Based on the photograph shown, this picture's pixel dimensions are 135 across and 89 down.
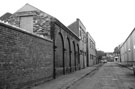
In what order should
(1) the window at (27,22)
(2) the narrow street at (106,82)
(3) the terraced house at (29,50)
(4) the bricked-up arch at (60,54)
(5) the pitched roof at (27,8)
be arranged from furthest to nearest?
(5) the pitched roof at (27,8) < (4) the bricked-up arch at (60,54) < (1) the window at (27,22) < (2) the narrow street at (106,82) < (3) the terraced house at (29,50)

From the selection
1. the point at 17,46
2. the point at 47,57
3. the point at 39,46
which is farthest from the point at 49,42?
the point at 17,46

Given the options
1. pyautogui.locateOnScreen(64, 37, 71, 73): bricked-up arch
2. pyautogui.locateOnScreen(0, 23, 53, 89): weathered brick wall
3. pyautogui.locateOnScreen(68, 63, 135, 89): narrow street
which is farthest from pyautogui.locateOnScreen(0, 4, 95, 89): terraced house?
pyautogui.locateOnScreen(68, 63, 135, 89): narrow street

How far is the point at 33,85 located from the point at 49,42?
15.0ft

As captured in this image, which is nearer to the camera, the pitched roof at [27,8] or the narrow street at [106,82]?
the narrow street at [106,82]

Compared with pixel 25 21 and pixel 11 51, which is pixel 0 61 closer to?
pixel 11 51

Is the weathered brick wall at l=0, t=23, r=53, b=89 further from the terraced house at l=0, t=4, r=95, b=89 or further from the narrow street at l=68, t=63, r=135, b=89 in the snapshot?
the narrow street at l=68, t=63, r=135, b=89

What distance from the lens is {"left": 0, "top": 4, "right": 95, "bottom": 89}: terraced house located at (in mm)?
8711

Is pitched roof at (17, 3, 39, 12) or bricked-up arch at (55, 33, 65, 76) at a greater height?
pitched roof at (17, 3, 39, 12)

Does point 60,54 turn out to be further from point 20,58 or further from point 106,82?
point 20,58

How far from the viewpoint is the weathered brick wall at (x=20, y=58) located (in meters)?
8.50

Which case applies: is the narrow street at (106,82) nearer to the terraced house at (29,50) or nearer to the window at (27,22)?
the terraced house at (29,50)

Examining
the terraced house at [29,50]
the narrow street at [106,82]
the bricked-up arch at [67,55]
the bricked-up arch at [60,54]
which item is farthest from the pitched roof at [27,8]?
the narrow street at [106,82]

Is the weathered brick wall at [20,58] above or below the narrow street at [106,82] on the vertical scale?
above

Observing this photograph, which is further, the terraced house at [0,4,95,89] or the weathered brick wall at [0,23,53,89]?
the terraced house at [0,4,95,89]
